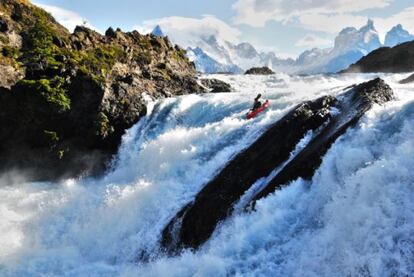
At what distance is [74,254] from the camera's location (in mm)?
22141

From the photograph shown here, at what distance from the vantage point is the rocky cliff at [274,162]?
1772cm


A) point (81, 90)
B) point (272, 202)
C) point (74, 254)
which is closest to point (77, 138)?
point (81, 90)

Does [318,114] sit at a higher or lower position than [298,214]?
higher

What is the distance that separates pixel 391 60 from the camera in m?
72.7

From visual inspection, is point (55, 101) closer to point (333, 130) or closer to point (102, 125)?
point (102, 125)

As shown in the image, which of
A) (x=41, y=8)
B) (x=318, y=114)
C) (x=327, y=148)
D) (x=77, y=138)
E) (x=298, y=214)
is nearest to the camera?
(x=298, y=214)

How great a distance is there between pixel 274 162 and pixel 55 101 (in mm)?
19463

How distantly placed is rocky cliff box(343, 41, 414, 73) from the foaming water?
4190 cm

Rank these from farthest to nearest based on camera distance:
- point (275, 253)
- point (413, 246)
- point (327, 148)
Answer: point (327, 148)
point (275, 253)
point (413, 246)

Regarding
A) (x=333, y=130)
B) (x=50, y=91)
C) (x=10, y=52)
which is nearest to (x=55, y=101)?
(x=50, y=91)

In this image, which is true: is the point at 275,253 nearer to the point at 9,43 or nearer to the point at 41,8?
the point at 9,43

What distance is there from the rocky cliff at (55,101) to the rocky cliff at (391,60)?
154ft

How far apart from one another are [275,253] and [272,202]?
7.72 ft

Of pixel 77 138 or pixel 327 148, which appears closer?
pixel 327 148
